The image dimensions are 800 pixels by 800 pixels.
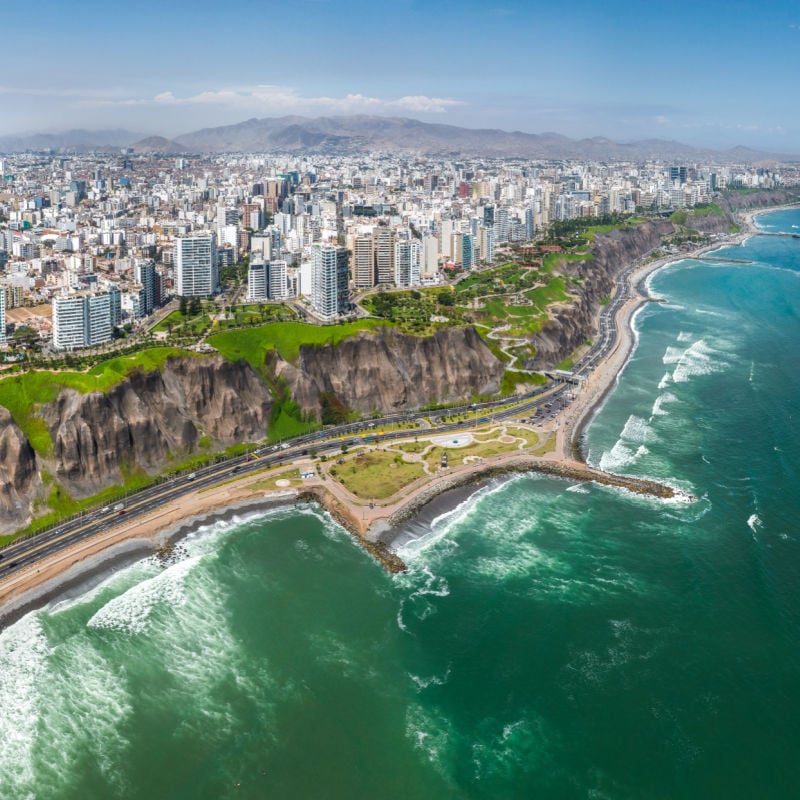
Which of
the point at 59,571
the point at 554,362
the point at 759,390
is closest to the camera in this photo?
the point at 59,571

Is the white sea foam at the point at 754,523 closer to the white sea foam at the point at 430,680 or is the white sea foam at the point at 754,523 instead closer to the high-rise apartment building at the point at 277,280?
the white sea foam at the point at 430,680

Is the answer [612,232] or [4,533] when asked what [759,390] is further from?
[612,232]

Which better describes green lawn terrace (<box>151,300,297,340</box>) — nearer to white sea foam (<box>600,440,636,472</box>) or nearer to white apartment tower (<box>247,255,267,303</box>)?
white apartment tower (<box>247,255,267,303</box>)

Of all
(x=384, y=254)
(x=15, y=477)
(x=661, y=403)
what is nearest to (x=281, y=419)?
(x=15, y=477)

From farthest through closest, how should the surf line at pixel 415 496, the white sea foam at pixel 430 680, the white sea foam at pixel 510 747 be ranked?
the surf line at pixel 415 496
the white sea foam at pixel 430 680
the white sea foam at pixel 510 747

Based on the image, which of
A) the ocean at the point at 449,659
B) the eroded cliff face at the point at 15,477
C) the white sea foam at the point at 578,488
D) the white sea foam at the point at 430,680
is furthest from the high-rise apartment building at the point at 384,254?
the white sea foam at the point at 430,680

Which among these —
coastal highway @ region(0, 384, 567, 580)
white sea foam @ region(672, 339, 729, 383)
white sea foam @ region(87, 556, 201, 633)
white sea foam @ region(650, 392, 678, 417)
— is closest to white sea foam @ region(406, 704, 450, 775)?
white sea foam @ region(87, 556, 201, 633)

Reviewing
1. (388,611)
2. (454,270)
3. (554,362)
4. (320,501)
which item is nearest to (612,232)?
(454,270)
